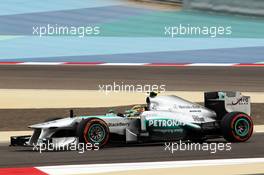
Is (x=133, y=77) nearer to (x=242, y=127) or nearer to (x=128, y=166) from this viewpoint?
(x=242, y=127)

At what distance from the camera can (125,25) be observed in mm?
33312

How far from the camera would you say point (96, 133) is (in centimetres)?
1380

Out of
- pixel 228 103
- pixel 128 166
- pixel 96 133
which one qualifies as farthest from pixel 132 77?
pixel 128 166

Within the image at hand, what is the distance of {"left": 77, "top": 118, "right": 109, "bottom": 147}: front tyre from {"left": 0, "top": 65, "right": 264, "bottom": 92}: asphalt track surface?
1077cm

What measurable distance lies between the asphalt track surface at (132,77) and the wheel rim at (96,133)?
35.4 ft

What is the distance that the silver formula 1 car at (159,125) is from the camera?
1383 centimetres

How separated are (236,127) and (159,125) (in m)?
1.41

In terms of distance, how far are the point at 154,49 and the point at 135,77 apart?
5537 mm

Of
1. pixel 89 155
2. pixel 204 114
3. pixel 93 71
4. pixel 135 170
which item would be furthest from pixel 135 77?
pixel 135 170

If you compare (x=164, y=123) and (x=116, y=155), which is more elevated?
(x=164, y=123)

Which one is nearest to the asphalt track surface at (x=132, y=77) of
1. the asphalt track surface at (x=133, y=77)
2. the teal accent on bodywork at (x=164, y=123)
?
the asphalt track surface at (x=133, y=77)

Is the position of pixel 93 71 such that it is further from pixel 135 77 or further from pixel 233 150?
pixel 233 150

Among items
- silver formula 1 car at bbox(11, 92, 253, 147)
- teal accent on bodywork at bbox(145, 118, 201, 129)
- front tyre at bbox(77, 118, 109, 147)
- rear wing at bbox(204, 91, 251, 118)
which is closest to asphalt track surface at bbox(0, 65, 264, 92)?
rear wing at bbox(204, 91, 251, 118)

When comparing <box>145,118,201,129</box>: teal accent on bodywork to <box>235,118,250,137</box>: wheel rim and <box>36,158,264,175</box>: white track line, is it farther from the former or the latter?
<box>36,158,264,175</box>: white track line
